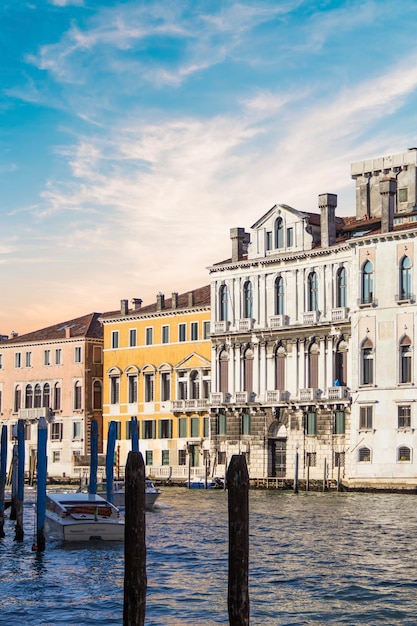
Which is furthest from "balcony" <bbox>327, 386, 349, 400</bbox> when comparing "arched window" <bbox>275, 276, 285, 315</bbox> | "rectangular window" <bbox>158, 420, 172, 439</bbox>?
"rectangular window" <bbox>158, 420, 172, 439</bbox>

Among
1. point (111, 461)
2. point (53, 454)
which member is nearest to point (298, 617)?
point (111, 461)

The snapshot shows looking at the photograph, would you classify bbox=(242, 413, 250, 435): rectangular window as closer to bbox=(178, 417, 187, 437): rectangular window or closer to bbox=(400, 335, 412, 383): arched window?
bbox=(178, 417, 187, 437): rectangular window

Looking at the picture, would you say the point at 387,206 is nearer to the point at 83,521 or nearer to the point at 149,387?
the point at 149,387

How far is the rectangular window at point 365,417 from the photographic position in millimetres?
52781

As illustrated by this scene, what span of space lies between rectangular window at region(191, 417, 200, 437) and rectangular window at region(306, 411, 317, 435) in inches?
288

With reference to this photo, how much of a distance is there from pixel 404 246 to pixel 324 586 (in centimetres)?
2973

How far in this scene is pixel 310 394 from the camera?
5556cm

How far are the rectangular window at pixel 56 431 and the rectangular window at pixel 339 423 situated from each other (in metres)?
21.0

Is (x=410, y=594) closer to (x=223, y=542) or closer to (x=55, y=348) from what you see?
(x=223, y=542)

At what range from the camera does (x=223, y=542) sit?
30953 millimetres

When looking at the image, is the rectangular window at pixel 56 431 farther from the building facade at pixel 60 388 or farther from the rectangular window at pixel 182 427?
the rectangular window at pixel 182 427

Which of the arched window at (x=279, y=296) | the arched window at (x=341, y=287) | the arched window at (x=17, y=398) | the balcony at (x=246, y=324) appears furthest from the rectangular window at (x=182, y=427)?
the arched window at (x=17, y=398)

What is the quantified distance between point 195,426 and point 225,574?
37.3 meters

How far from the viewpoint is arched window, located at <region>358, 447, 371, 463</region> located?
52.5 m
